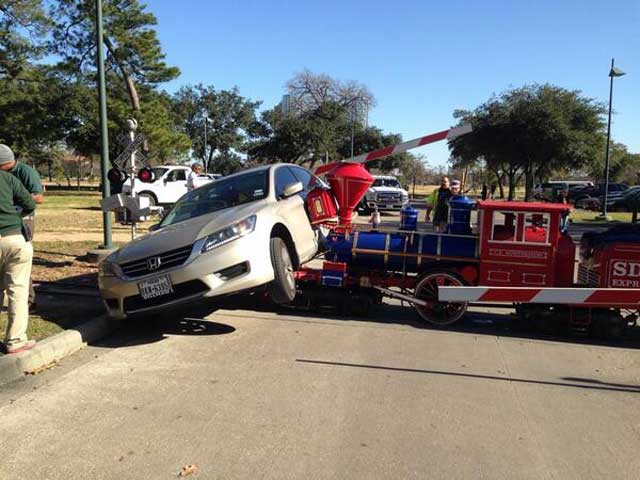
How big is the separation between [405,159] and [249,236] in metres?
60.1

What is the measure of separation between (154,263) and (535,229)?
14.1ft

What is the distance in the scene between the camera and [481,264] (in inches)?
258

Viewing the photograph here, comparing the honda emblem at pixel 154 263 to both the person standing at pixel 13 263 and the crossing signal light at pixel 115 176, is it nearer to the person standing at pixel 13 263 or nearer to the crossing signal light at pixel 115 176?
the person standing at pixel 13 263

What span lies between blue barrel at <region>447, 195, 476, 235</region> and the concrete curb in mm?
4325

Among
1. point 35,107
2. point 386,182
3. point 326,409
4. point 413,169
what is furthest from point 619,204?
point 413,169

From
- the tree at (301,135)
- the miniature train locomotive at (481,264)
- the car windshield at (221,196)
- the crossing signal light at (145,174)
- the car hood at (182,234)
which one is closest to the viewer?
the car hood at (182,234)

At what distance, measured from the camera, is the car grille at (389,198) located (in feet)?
82.3

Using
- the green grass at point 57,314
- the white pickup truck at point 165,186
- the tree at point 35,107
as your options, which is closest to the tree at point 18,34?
the tree at point 35,107

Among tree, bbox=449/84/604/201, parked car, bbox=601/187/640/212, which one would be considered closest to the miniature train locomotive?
parked car, bbox=601/187/640/212

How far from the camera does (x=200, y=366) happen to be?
5.21m

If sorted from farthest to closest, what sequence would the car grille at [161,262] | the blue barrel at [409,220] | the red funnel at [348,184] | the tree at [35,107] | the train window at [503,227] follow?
1. the tree at [35,107]
2. the blue barrel at [409,220]
3. the red funnel at [348,184]
4. the train window at [503,227]
5. the car grille at [161,262]

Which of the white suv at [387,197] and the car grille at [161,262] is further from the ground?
the white suv at [387,197]

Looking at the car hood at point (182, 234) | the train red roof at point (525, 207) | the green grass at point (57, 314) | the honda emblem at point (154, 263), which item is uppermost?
the train red roof at point (525, 207)

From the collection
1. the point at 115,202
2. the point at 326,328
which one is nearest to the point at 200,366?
the point at 326,328
